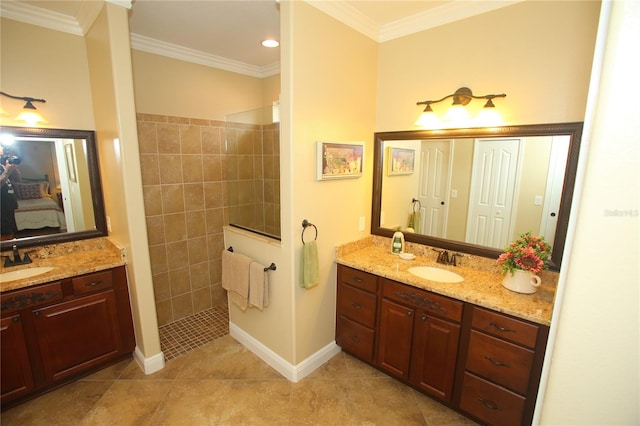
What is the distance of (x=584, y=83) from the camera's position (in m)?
1.68

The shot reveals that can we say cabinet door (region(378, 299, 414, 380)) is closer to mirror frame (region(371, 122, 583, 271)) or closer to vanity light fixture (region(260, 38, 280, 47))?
mirror frame (region(371, 122, 583, 271))

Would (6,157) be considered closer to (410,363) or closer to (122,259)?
(122,259)

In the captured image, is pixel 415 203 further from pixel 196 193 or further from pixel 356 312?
pixel 196 193

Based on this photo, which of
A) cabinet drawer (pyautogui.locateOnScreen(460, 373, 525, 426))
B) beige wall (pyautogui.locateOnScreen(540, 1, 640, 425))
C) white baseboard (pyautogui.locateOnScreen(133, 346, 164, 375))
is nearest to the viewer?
beige wall (pyautogui.locateOnScreen(540, 1, 640, 425))

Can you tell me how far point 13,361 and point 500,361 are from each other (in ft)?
10.1

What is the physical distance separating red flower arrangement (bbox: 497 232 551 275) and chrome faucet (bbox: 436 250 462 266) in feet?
1.33

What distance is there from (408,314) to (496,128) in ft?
4.71

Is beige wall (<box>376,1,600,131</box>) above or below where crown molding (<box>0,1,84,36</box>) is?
below

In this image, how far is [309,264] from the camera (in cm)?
214

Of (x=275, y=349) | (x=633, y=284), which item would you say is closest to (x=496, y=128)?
(x=633, y=284)

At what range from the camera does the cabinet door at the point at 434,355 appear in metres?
1.89

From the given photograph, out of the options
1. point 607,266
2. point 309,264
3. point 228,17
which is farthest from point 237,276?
point 607,266

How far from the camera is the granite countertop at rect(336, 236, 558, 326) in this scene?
1664 mm

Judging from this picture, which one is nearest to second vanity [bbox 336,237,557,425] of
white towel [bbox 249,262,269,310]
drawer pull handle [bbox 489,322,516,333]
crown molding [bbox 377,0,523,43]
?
drawer pull handle [bbox 489,322,516,333]
